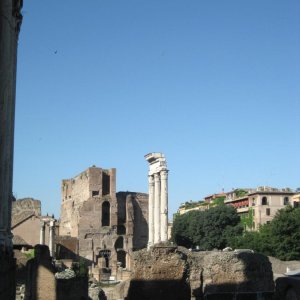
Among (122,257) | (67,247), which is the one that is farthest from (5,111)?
(122,257)

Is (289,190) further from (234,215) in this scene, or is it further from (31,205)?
(31,205)

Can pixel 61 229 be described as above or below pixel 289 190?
below

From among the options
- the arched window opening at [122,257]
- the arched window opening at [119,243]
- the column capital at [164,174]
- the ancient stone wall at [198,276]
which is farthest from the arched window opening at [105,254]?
the ancient stone wall at [198,276]

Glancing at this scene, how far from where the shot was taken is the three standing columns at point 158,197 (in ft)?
102

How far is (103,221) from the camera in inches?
1953

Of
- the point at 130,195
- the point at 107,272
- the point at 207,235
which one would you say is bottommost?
the point at 107,272

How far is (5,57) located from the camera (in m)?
6.18

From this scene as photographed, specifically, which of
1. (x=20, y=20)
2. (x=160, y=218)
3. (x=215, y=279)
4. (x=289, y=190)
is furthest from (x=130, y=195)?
(x=20, y=20)

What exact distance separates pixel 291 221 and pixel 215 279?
19200 millimetres

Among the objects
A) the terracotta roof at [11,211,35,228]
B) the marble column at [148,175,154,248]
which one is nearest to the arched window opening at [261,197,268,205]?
the terracotta roof at [11,211,35,228]

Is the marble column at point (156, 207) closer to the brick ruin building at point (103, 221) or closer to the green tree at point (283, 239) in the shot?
the green tree at point (283, 239)

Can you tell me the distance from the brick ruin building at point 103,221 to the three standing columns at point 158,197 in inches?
517

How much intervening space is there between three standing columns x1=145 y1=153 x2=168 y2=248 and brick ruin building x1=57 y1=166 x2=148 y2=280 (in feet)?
43.1

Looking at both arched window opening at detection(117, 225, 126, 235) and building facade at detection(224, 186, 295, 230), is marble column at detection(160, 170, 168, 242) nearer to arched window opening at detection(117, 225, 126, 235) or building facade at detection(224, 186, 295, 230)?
arched window opening at detection(117, 225, 126, 235)
